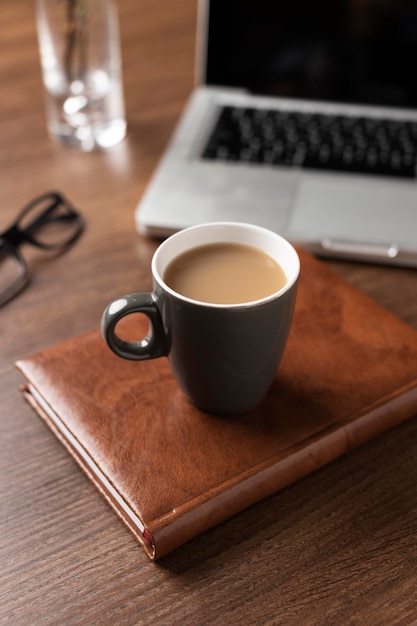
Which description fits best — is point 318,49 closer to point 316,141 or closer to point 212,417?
point 316,141

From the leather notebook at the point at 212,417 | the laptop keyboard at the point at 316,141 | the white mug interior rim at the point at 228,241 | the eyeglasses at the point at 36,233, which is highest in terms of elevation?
the white mug interior rim at the point at 228,241

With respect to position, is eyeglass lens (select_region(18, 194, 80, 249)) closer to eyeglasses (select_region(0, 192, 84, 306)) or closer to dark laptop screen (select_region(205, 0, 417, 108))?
eyeglasses (select_region(0, 192, 84, 306))

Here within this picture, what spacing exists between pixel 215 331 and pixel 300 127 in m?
0.53

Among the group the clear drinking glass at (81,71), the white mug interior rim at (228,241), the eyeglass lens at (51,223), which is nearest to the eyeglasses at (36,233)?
the eyeglass lens at (51,223)

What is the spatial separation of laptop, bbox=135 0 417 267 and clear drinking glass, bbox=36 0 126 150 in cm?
11

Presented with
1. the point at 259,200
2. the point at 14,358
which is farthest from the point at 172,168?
the point at 14,358

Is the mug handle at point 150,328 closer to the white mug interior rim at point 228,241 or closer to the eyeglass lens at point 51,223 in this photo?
the white mug interior rim at point 228,241

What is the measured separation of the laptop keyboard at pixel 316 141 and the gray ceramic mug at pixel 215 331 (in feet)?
1.21

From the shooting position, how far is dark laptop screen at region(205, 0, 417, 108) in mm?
949

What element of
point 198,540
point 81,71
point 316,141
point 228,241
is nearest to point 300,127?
point 316,141

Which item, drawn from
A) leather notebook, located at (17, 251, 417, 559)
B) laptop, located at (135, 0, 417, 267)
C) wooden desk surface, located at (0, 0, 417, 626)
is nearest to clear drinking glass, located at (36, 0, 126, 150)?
laptop, located at (135, 0, 417, 267)

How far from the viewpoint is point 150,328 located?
1.85 ft

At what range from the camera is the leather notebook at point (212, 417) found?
53 centimetres

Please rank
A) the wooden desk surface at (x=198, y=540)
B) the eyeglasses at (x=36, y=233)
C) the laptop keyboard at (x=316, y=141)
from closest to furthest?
the wooden desk surface at (x=198, y=540) → the eyeglasses at (x=36, y=233) → the laptop keyboard at (x=316, y=141)
